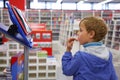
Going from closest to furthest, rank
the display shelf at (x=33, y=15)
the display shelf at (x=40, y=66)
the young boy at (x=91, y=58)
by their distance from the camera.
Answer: the young boy at (x=91, y=58)
the display shelf at (x=40, y=66)
the display shelf at (x=33, y=15)

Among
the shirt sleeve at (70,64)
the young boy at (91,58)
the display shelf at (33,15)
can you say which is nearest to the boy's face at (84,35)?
the young boy at (91,58)

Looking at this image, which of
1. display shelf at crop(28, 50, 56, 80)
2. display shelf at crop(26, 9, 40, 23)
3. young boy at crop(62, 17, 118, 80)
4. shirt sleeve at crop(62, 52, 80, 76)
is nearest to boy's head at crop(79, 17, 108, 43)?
young boy at crop(62, 17, 118, 80)

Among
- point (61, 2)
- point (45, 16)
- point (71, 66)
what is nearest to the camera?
point (71, 66)

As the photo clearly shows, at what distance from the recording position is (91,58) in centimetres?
140

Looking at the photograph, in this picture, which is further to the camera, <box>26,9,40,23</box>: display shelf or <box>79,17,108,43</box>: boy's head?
<box>26,9,40,23</box>: display shelf

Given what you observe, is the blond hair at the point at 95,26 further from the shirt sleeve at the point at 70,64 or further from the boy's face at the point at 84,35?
the shirt sleeve at the point at 70,64

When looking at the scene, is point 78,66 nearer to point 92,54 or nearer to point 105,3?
point 92,54

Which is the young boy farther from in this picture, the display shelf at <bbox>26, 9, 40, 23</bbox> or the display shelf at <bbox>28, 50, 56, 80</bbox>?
the display shelf at <bbox>26, 9, 40, 23</bbox>

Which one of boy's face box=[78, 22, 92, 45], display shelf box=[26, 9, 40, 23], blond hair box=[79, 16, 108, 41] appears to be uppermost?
display shelf box=[26, 9, 40, 23]

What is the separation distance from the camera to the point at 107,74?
4.77ft

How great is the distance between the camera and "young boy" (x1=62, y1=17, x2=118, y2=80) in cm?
140

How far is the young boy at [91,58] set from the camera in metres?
1.40

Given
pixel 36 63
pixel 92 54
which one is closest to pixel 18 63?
pixel 92 54

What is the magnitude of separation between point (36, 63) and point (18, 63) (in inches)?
132
